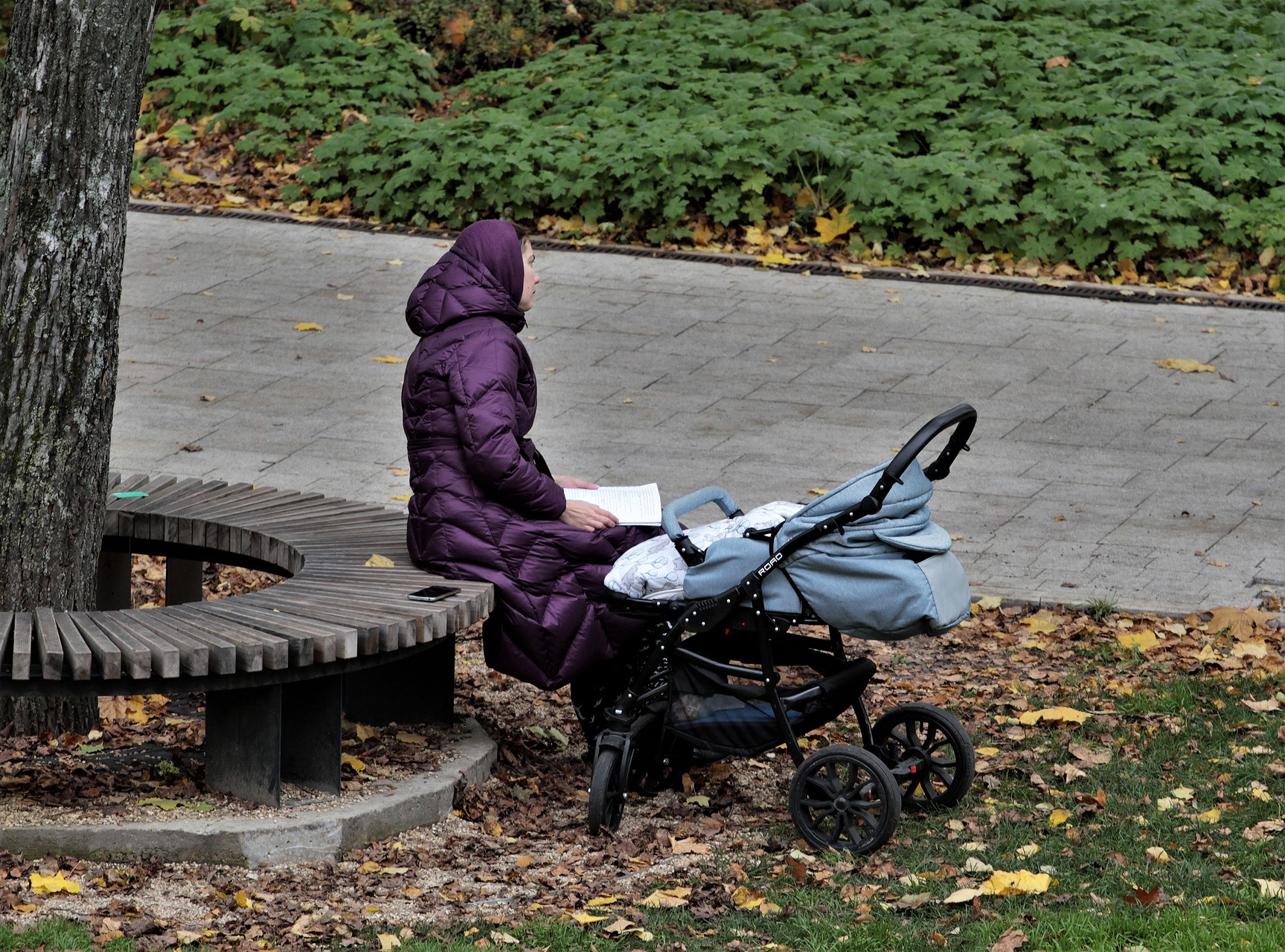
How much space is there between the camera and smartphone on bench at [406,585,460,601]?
496cm

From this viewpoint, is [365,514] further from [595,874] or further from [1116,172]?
[1116,172]

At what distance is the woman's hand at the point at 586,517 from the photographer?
5.20m

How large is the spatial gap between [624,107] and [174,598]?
8797 mm

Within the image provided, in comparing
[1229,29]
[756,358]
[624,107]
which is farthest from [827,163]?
[1229,29]

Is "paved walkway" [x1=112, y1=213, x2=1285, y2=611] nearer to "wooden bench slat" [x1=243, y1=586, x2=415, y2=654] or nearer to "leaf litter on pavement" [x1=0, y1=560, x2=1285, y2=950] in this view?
"leaf litter on pavement" [x1=0, y1=560, x2=1285, y2=950]

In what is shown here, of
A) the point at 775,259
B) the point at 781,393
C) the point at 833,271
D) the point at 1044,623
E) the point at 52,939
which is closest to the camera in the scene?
the point at 52,939

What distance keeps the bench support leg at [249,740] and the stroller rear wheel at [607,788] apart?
883 mm

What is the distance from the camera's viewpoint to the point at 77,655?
4297 mm

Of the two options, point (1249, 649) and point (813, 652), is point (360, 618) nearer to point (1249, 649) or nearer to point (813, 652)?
point (813, 652)

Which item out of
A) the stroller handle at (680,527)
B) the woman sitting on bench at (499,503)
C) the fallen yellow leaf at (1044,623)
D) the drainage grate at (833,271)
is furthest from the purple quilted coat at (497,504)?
the drainage grate at (833,271)

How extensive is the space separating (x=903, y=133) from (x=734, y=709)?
9425 mm

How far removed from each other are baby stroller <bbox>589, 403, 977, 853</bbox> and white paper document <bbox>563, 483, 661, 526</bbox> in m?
0.23

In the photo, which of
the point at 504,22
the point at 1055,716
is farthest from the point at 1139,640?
the point at 504,22

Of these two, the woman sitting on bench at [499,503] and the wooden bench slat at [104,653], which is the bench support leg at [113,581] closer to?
the woman sitting on bench at [499,503]
